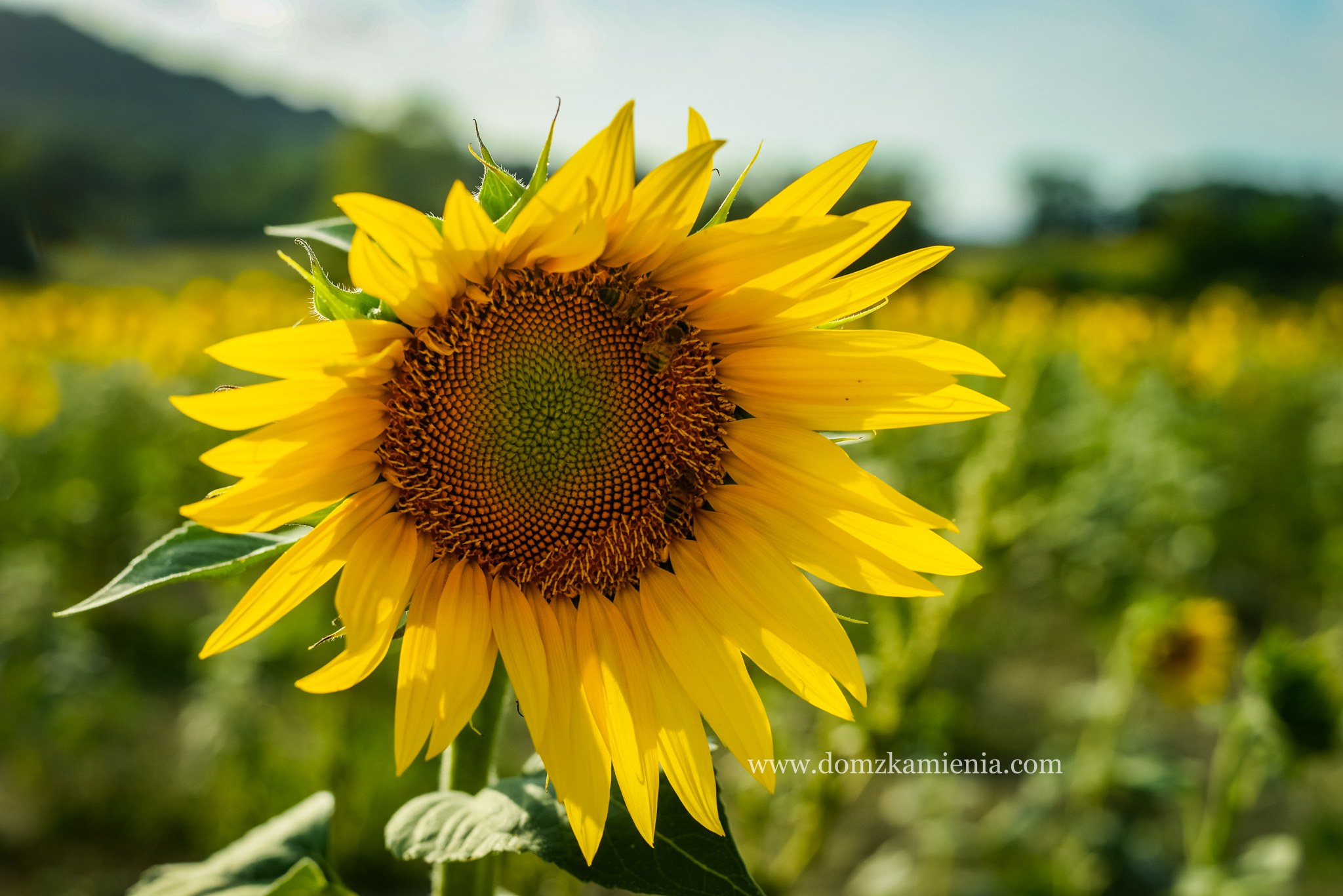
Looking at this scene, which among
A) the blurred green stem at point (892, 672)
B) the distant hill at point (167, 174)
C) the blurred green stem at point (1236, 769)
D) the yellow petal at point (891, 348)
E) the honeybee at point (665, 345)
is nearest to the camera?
the yellow petal at point (891, 348)

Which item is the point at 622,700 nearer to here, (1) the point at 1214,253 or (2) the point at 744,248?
(2) the point at 744,248

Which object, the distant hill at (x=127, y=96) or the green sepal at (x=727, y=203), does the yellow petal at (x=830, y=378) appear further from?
the distant hill at (x=127, y=96)

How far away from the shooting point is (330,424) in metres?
0.94

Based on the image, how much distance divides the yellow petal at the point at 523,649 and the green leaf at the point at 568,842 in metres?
0.08

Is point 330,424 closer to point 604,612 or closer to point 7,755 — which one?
point 604,612

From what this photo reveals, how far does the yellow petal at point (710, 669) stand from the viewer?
1.04m

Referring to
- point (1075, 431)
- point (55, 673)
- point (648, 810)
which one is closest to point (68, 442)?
point (55, 673)

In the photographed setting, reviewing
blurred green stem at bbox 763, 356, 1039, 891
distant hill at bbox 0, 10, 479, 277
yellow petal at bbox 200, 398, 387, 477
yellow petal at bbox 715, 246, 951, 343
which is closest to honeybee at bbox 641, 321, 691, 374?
yellow petal at bbox 715, 246, 951, 343

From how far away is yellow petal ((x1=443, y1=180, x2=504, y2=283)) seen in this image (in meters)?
0.82

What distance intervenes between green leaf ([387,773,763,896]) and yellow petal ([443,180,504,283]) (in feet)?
1.88

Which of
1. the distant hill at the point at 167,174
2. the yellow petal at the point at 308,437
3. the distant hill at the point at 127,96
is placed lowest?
the yellow petal at the point at 308,437

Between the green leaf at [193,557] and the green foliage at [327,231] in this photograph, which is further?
the green foliage at [327,231]

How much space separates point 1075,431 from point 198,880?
232 inches

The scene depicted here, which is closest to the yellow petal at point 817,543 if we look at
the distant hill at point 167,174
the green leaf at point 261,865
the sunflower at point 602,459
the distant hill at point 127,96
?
the sunflower at point 602,459
